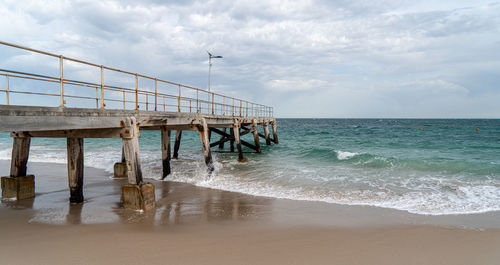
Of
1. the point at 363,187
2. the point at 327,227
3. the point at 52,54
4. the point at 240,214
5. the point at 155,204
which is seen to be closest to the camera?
the point at 52,54

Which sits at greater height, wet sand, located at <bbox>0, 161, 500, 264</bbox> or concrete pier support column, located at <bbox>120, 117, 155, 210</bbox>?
concrete pier support column, located at <bbox>120, 117, 155, 210</bbox>

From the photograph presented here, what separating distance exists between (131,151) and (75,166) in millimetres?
1565

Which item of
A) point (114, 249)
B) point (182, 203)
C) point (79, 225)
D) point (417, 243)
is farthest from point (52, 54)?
point (417, 243)

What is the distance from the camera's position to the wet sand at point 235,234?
4.87 m

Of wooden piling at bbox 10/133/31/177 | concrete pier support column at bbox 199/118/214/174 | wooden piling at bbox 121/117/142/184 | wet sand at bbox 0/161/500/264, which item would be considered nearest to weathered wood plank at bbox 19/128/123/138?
wooden piling at bbox 121/117/142/184

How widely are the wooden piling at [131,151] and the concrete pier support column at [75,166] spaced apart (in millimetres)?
1161

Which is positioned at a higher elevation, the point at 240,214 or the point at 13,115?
the point at 13,115

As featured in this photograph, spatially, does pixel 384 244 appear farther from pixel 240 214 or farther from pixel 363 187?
pixel 363 187

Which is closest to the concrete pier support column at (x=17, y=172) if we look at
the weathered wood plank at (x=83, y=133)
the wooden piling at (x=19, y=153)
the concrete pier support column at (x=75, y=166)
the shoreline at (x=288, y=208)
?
the wooden piling at (x=19, y=153)

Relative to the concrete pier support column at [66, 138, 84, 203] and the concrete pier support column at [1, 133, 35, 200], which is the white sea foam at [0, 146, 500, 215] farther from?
the concrete pier support column at [1, 133, 35, 200]

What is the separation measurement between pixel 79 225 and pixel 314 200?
19.2 feet

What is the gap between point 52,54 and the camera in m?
5.94

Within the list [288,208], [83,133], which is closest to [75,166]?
[83,133]

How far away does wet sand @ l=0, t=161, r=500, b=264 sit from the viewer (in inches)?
192
